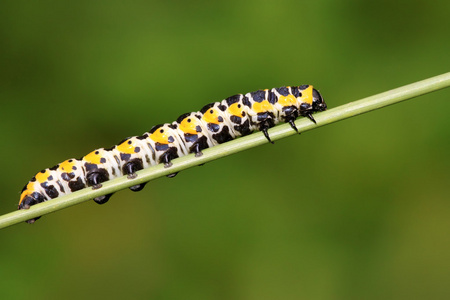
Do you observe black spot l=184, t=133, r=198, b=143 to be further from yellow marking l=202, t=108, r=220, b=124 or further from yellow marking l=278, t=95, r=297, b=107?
yellow marking l=278, t=95, r=297, b=107

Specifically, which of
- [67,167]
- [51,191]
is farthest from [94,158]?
[51,191]

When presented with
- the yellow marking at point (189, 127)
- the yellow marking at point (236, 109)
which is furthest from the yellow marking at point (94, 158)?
the yellow marking at point (236, 109)

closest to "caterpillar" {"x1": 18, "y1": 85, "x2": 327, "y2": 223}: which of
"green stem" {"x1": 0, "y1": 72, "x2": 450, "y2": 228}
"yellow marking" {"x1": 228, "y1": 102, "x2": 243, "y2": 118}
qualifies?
"yellow marking" {"x1": 228, "y1": 102, "x2": 243, "y2": 118}

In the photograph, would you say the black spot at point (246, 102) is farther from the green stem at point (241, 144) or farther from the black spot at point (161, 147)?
the green stem at point (241, 144)

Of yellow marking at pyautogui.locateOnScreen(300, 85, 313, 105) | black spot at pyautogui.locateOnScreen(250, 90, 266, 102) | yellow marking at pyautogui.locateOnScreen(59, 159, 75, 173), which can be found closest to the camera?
yellow marking at pyautogui.locateOnScreen(300, 85, 313, 105)

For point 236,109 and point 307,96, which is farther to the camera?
point 236,109

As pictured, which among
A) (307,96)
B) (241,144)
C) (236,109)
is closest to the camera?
(241,144)

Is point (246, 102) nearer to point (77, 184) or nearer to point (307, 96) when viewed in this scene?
point (307, 96)

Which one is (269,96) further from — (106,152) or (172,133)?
(106,152)
